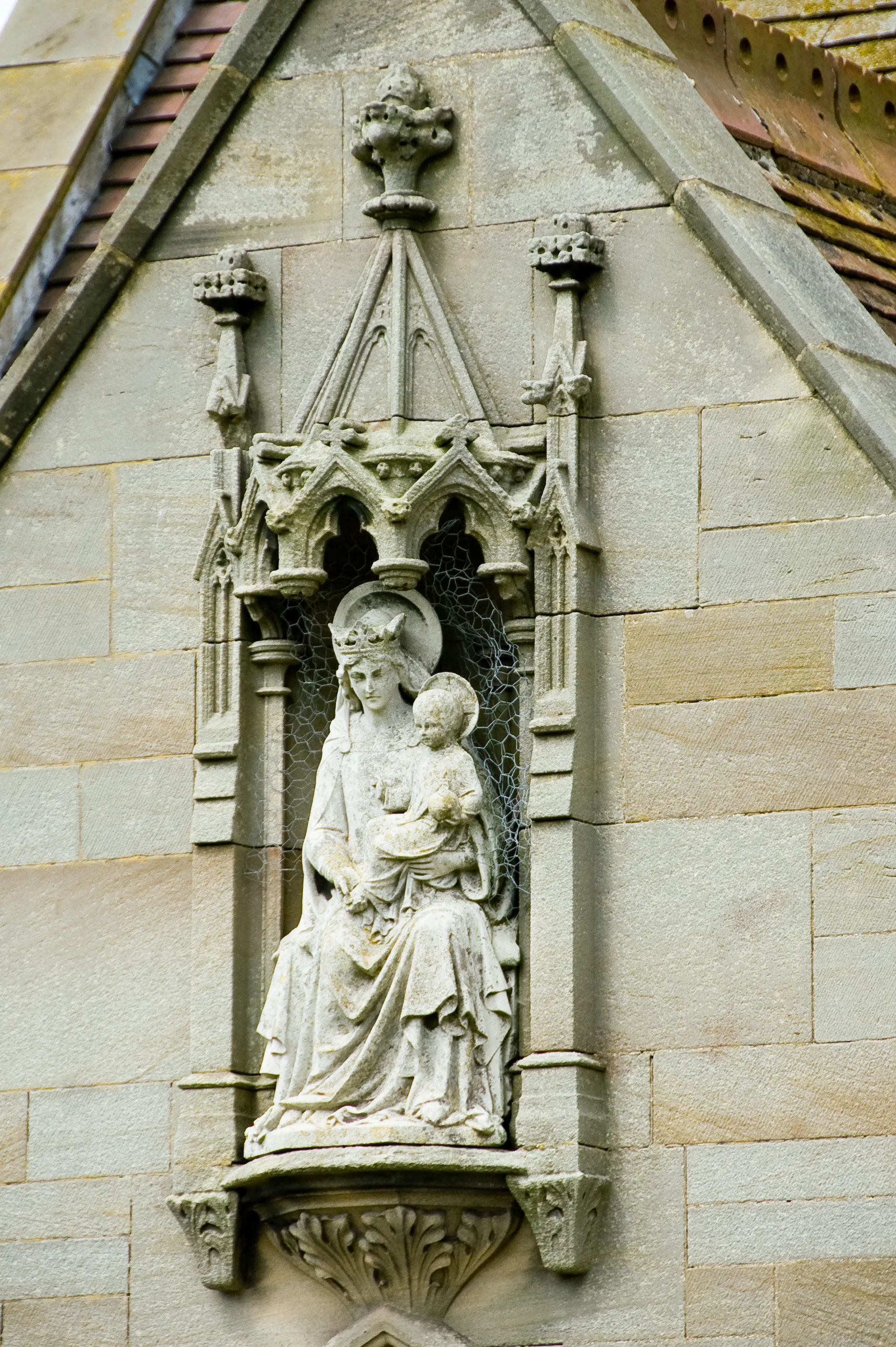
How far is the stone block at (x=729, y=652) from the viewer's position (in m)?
14.7

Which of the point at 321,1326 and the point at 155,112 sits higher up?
the point at 155,112

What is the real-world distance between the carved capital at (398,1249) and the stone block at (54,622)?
2.46 metres

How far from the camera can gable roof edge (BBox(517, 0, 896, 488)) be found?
1480cm

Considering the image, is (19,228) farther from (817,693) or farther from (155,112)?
(817,693)

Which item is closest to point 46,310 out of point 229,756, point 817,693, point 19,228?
point 19,228

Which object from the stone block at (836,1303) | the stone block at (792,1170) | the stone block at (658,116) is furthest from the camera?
the stone block at (658,116)

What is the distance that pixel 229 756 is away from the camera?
15.4 metres

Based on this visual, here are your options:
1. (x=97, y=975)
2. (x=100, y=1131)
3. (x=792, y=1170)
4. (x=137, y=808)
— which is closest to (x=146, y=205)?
(x=137, y=808)

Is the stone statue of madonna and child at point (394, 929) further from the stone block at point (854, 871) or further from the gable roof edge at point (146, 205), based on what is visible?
the gable roof edge at point (146, 205)

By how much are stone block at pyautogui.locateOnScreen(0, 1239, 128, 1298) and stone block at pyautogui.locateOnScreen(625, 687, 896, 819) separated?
2563mm

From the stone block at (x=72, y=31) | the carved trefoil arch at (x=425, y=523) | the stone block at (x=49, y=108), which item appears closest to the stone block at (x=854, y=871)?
the carved trefoil arch at (x=425, y=523)

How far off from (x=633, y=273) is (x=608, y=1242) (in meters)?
3.59

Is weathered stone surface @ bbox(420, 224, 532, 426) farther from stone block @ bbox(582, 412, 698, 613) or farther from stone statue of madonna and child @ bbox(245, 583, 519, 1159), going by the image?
stone statue of madonna and child @ bbox(245, 583, 519, 1159)

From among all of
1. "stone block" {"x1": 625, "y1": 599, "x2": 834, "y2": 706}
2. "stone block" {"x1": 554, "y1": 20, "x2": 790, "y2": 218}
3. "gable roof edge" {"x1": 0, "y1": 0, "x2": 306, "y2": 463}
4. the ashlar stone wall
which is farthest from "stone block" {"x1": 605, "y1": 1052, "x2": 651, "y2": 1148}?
"gable roof edge" {"x1": 0, "y1": 0, "x2": 306, "y2": 463}
